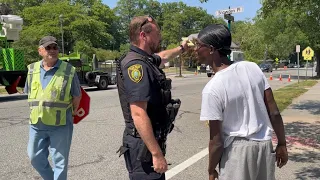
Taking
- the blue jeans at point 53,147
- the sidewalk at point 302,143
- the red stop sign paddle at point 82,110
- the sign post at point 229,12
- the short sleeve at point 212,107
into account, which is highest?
the sign post at point 229,12

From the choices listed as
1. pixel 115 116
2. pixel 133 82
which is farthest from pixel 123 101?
pixel 115 116

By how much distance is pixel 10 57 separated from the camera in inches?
582

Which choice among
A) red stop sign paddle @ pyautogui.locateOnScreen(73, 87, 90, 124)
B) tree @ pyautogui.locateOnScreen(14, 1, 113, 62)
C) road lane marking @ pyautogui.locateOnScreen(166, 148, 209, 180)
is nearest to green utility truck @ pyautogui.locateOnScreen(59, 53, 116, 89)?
road lane marking @ pyautogui.locateOnScreen(166, 148, 209, 180)

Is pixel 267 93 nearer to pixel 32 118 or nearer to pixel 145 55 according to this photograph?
pixel 145 55

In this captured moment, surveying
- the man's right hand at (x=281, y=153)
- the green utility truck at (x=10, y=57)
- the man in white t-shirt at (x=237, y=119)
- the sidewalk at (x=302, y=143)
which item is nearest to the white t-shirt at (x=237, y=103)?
the man in white t-shirt at (x=237, y=119)

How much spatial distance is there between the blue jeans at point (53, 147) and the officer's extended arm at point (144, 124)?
5.24ft

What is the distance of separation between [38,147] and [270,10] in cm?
889

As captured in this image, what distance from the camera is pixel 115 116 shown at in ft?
34.0

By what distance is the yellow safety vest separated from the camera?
370 centimetres

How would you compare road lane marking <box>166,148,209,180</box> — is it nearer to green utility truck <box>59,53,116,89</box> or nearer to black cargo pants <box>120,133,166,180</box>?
black cargo pants <box>120,133,166,180</box>

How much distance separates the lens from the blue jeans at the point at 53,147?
12.2 feet

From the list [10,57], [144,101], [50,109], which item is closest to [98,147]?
[50,109]

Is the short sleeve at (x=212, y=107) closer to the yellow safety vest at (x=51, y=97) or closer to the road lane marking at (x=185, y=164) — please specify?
the yellow safety vest at (x=51, y=97)

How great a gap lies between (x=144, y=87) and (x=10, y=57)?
13861 millimetres
